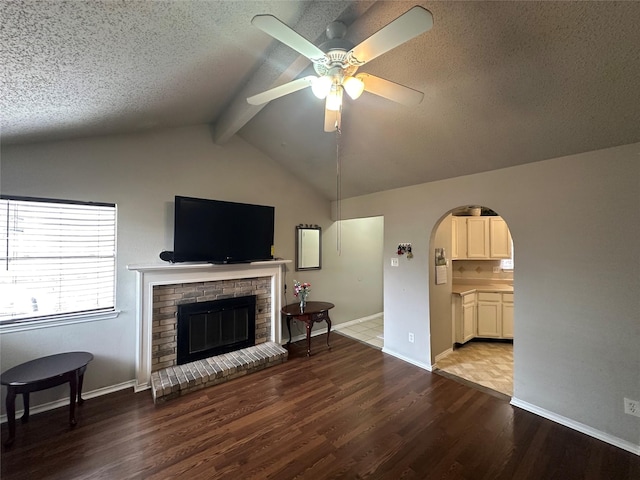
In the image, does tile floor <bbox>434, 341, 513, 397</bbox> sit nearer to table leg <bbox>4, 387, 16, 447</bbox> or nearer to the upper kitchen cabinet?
the upper kitchen cabinet

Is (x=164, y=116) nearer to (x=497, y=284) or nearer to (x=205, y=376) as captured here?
(x=205, y=376)

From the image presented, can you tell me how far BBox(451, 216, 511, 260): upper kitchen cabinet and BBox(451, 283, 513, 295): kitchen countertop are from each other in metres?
0.49

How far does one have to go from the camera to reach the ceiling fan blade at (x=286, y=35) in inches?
42.4

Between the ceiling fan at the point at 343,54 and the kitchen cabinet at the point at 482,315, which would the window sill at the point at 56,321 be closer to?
the ceiling fan at the point at 343,54

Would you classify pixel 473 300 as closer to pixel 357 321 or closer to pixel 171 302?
pixel 357 321

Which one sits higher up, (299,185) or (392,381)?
(299,185)

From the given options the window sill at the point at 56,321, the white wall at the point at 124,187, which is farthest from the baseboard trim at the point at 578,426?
the window sill at the point at 56,321

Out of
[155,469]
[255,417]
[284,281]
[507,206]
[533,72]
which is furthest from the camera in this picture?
[284,281]

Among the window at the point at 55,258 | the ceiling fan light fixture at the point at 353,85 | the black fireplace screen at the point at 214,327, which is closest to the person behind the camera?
the ceiling fan light fixture at the point at 353,85

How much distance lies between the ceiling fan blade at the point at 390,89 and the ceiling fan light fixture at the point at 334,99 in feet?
0.46

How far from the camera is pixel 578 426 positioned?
2.27 m

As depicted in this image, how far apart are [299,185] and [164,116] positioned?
2221 mm

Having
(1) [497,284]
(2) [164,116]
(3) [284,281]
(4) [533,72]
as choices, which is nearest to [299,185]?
(3) [284,281]

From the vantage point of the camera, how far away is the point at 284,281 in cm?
426
